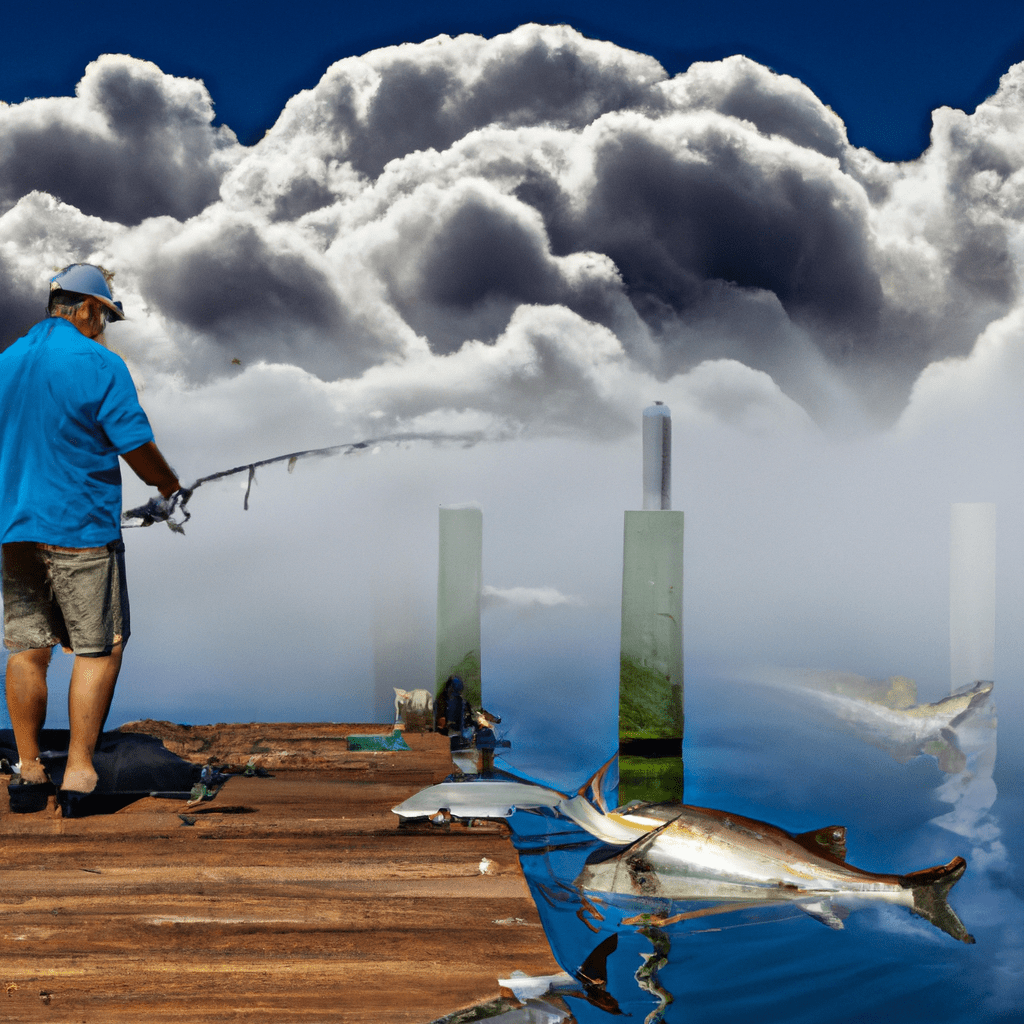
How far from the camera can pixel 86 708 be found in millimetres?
2881

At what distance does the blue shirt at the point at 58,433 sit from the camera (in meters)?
2.83

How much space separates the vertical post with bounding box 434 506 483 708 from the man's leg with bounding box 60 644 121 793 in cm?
232

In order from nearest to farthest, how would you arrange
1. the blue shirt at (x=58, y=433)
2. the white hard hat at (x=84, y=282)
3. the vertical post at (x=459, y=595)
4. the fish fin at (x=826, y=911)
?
the fish fin at (x=826, y=911), the blue shirt at (x=58, y=433), the white hard hat at (x=84, y=282), the vertical post at (x=459, y=595)

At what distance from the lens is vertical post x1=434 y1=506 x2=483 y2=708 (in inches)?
198

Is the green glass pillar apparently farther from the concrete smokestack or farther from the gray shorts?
the gray shorts

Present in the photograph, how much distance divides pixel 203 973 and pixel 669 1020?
139 centimetres

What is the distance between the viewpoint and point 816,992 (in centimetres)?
325

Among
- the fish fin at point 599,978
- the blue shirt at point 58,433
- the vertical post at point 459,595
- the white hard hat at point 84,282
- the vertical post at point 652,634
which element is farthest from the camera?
the vertical post at point 459,595

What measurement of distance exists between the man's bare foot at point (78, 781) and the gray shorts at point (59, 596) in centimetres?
43

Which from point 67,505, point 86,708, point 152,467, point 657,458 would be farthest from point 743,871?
point 67,505

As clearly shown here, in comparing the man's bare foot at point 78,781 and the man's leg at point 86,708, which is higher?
the man's leg at point 86,708

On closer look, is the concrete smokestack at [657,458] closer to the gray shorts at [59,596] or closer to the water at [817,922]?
the water at [817,922]

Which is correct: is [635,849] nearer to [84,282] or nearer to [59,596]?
[59,596]

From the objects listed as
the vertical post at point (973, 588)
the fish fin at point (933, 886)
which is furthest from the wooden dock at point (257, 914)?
the vertical post at point (973, 588)
